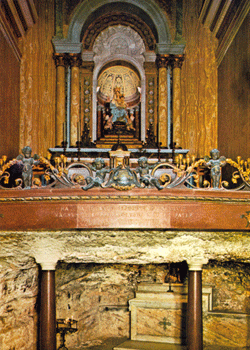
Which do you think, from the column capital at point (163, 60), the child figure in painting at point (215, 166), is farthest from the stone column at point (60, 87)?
the child figure in painting at point (215, 166)

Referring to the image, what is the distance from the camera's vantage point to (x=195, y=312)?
5434mm

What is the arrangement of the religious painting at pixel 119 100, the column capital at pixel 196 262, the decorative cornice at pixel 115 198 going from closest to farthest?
the decorative cornice at pixel 115 198 < the column capital at pixel 196 262 < the religious painting at pixel 119 100

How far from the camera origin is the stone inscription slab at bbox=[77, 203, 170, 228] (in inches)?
206

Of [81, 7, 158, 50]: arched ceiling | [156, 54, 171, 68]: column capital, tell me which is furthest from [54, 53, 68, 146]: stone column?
[156, 54, 171, 68]: column capital

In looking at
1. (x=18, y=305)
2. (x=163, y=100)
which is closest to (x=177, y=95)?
(x=163, y=100)

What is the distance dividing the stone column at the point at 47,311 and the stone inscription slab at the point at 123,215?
0.87 m

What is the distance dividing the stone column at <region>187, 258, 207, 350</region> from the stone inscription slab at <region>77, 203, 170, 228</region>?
81cm

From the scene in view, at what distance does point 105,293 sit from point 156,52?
533 cm

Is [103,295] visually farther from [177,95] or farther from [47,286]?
[177,95]

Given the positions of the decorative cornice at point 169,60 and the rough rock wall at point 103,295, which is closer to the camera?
the rough rock wall at point 103,295

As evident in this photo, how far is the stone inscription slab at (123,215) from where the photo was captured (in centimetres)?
522

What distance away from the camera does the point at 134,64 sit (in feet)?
33.5

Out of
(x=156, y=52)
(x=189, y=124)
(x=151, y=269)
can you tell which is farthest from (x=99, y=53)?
(x=151, y=269)

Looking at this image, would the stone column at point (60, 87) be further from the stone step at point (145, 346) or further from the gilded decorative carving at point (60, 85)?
the stone step at point (145, 346)
